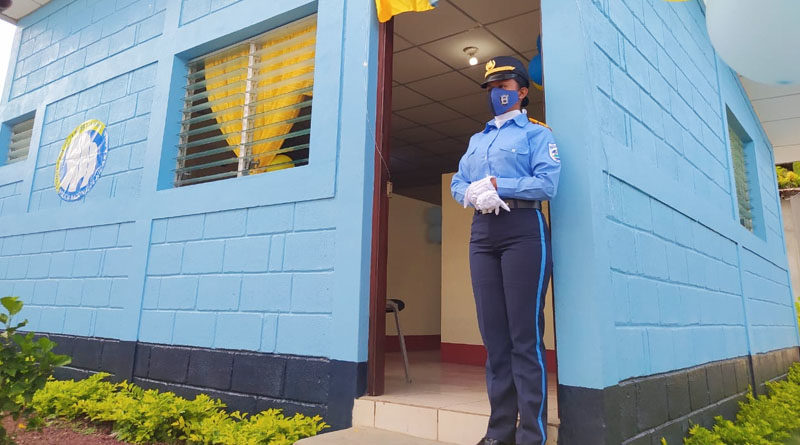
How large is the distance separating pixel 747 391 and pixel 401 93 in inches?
168

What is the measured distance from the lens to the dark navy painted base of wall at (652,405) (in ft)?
7.01

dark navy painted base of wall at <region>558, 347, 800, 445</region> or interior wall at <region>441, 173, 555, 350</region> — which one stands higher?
interior wall at <region>441, 173, 555, 350</region>

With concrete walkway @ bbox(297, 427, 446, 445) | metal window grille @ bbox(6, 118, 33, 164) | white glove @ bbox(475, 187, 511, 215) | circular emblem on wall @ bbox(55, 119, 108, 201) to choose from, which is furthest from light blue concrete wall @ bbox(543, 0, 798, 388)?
metal window grille @ bbox(6, 118, 33, 164)

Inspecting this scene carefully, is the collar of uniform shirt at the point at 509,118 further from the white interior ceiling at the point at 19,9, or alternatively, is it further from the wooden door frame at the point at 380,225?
the white interior ceiling at the point at 19,9

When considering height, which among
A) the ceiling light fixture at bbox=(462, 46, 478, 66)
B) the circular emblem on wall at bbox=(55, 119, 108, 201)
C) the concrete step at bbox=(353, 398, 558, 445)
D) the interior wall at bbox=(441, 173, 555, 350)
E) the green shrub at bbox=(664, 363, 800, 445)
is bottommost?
the green shrub at bbox=(664, 363, 800, 445)

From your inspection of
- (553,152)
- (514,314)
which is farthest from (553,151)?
(514,314)

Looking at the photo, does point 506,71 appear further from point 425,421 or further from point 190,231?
point 190,231

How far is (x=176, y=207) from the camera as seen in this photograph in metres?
3.76

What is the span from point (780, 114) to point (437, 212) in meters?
4.41

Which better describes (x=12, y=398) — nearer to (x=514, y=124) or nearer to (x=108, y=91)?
(x=514, y=124)

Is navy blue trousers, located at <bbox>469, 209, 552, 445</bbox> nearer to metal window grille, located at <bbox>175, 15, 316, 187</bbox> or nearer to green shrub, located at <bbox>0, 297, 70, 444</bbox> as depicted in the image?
metal window grille, located at <bbox>175, 15, 316, 187</bbox>

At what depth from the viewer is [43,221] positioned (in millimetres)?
4855

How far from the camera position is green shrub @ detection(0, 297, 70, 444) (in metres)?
2.13

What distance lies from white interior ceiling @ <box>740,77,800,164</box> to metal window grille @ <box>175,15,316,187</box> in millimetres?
4324
